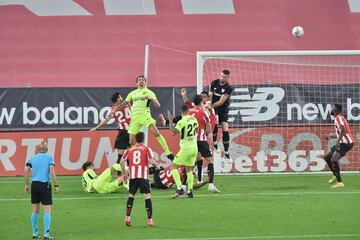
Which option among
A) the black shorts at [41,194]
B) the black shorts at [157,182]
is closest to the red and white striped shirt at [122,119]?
the black shorts at [157,182]

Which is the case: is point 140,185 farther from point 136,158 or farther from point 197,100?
point 197,100

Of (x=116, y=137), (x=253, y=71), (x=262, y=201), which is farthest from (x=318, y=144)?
(x=262, y=201)

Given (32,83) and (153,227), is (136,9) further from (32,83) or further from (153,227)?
(153,227)

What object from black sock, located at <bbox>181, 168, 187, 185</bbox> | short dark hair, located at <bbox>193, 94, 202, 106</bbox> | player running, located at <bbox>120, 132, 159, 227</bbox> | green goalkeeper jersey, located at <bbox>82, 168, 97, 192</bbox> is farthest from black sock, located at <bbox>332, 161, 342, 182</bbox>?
player running, located at <bbox>120, 132, 159, 227</bbox>

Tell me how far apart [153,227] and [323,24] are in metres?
17.0

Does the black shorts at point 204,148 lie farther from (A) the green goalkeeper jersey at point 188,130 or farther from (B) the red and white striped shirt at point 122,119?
(B) the red and white striped shirt at point 122,119

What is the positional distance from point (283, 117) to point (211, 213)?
931 cm

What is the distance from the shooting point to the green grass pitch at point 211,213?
14.5m

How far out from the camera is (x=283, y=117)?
84.1 feet

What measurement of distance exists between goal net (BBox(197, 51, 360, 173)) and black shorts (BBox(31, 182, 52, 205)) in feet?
36.6

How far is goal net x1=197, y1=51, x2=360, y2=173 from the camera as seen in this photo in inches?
993

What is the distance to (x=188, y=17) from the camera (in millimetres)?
30406

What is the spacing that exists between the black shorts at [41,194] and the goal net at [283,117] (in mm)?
11151

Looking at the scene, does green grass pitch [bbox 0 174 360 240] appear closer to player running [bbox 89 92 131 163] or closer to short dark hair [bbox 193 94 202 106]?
player running [bbox 89 92 131 163]
